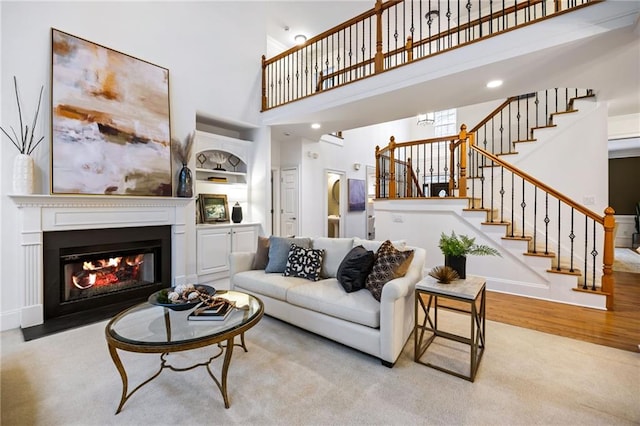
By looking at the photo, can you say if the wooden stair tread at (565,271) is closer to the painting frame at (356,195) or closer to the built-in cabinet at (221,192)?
the built-in cabinet at (221,192)

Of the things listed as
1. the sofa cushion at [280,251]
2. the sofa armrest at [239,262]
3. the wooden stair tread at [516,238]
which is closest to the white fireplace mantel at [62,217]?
the sofa armrest at [239,262]

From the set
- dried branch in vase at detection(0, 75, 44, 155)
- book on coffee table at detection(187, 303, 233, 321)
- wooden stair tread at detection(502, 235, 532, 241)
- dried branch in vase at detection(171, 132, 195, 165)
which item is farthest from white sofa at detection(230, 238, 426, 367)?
dried branch in vase at detection(0, 75, 44, 155)

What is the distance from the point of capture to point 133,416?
1621 mm

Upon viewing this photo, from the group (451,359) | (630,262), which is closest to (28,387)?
(451,359)

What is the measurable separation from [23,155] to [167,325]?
2498mm

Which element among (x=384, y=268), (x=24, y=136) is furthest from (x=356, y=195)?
(x=24, y=136)

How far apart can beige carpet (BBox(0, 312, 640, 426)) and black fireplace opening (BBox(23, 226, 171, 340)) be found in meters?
0.61

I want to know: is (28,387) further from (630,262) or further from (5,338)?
(630,262)

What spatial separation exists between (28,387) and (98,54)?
3.39m

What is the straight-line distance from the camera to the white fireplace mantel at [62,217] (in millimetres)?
2785

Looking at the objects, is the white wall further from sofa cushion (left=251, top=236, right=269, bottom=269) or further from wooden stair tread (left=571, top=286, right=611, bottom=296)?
wooden stair tread (left=571, top=286, right=611, bottom=296)

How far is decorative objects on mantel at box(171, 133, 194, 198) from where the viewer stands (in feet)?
12.9

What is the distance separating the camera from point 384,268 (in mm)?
2383

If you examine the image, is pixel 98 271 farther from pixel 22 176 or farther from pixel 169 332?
pixel 169 332
